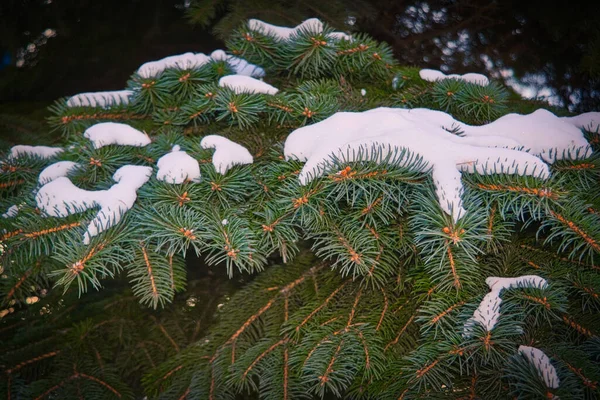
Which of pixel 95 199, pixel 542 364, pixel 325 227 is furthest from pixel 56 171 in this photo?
pixel 542 364

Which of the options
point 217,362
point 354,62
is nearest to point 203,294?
point 217,362

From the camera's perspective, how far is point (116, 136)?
4.68ft

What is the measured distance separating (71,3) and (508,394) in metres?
2.68

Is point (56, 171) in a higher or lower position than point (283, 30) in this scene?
lower

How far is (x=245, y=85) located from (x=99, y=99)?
0.65 meters

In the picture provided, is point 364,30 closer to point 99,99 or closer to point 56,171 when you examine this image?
point 99,99

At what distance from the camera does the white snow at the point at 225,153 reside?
1.21 meters

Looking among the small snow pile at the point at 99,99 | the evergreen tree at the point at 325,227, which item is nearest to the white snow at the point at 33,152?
the evergreen tree at the point at 325,227

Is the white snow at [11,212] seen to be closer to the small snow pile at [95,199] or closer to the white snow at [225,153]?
the small snow pile at [95,199]

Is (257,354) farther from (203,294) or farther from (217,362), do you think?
(203,294)

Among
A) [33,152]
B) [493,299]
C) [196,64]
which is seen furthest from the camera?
[196,64]

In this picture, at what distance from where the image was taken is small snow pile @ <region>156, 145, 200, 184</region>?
1.18m

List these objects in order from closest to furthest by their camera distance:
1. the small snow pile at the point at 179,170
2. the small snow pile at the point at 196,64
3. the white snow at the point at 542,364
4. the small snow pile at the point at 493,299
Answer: the white snow at the point at 542,364
the small snow pile at the point at 493,299
the small snow pile at the point at 179,170
the small snow pile at the point at 196,64

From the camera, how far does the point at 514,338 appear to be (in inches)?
39.8
